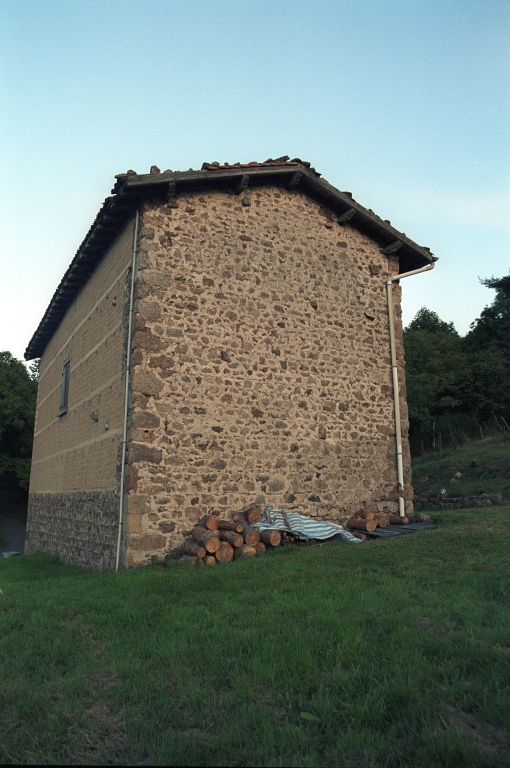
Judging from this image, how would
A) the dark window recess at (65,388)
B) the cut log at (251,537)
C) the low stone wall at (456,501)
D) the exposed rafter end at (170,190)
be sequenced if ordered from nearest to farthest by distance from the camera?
the cut log at (251,537)
the exposed rafter end at (170,190)
the low stone wall at (456,501)
the dark window recess at (65,388)

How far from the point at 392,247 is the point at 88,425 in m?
7.50

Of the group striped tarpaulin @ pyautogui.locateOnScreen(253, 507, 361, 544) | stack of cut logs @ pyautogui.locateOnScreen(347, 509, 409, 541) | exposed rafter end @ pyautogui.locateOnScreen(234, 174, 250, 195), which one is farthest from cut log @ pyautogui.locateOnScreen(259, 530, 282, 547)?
exposed rafter end @ pyautogui.locateOnScreen(234, 174, 250, 195)

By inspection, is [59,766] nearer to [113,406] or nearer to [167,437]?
[167,437]

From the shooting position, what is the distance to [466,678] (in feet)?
10.5

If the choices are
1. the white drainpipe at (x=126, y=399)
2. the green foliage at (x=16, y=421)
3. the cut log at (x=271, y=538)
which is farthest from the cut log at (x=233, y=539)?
the green foliage at (x=16, y=421)

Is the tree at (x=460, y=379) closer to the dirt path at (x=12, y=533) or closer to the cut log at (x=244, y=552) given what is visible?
the cut log at (x=244, y=552)

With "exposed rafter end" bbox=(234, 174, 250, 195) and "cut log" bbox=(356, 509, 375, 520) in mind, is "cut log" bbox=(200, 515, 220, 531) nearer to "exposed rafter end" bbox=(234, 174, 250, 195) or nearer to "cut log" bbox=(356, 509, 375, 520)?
"cut log" bbox=(356, 509, 375, 520)

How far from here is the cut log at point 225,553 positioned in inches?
311

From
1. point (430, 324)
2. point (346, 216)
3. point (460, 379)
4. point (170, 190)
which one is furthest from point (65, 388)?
point (430, 324)

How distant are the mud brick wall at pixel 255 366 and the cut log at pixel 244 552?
0.97 metres

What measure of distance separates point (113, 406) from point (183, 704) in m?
6.76

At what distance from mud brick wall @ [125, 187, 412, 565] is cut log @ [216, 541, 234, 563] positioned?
2.71 ft

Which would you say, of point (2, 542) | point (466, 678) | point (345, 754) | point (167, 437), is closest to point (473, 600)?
point (466, 678)

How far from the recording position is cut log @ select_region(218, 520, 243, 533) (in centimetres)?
841
